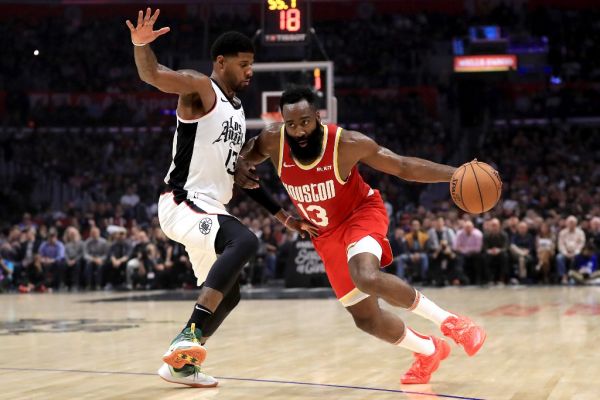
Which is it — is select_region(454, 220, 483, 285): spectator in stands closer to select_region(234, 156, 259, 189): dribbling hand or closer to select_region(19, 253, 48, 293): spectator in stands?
select_region(19, 253, 48, 293): spectator in stands

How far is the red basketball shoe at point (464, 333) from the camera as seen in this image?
5.20m

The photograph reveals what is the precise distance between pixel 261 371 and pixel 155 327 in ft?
11.9

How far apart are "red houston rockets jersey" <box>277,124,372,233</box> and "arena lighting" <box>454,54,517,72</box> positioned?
2181 centimetres

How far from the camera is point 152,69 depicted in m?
4.79

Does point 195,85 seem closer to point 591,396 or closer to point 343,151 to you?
point 343,151

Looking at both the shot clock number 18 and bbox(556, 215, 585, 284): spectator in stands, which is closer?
the shot clock number 18

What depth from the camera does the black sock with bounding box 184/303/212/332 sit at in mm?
4984

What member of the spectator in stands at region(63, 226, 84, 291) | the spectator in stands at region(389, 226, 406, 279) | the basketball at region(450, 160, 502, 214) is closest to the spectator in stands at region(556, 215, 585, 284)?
the spectator in stands at region(389, 226, 406, 279)

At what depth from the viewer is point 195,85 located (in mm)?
5020

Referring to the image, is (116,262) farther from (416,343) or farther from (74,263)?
(416,343)

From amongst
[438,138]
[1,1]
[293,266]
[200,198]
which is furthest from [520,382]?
[1,1]

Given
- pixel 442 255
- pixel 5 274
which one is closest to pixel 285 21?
pixel 442 255

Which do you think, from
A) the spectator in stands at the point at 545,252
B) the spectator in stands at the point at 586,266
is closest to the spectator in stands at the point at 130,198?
the spectator in stands at the point at 545,252

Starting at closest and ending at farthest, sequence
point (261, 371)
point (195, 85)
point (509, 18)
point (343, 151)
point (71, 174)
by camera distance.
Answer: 1. point (195, 85)
2. point (343, 151)
3. point (261, 371)
4. point (71, 174)
5. point (509, 18)
